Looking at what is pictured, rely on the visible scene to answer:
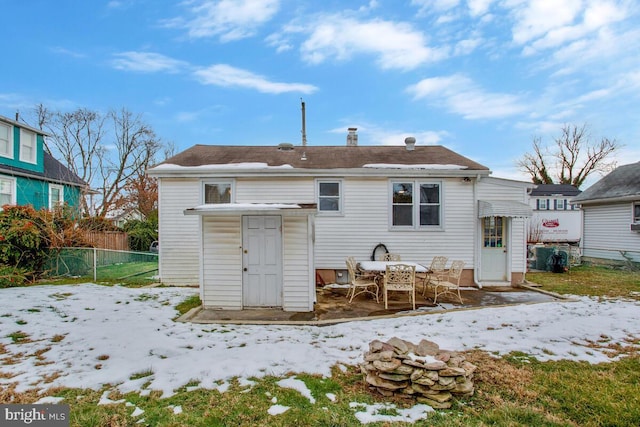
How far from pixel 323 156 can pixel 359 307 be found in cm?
577

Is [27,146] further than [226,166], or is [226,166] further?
[27,146]

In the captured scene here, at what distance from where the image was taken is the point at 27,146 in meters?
16.1

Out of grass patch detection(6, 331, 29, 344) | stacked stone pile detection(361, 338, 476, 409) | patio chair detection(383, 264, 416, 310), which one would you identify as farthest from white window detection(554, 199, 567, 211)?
grass patch detection(6, 331, 29, 344)

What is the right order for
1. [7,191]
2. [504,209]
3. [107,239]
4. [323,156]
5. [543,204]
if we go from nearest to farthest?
A: 1. [504,209]
2. [323,156]
3. [107,239]
4. [7,191]
5. [543,204]

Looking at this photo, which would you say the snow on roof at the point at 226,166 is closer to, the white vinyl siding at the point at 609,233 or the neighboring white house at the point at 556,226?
the white vinyl siding at the point at 609,233

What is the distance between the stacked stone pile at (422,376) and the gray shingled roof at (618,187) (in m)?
16.3

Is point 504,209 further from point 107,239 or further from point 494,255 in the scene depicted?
point 107,239

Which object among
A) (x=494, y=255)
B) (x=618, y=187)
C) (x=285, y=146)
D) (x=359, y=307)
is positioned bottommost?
(x=359, y=307)

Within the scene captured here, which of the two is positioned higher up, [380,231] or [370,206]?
[370,206]

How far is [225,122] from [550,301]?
17708mm

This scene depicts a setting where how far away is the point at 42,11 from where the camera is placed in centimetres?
973

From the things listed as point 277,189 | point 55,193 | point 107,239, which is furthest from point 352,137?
point 55,193

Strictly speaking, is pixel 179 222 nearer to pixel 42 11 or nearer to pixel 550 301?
pixel 42 11

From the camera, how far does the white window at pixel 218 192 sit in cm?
969
